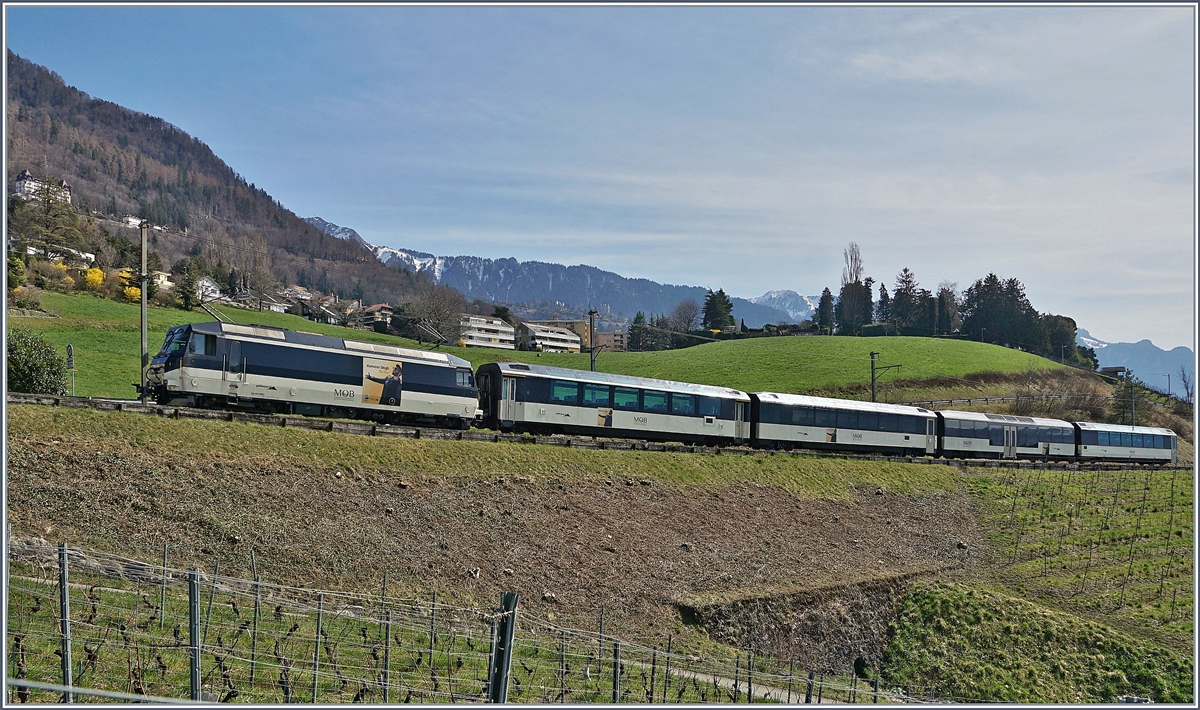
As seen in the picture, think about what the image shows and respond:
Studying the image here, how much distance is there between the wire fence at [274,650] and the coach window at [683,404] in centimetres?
1851

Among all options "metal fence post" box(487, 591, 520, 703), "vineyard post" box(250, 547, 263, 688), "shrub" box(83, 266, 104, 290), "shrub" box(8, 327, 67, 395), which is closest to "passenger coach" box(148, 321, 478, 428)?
"shrub" box(8, 327, 67, 395)

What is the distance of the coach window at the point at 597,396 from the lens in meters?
34.1

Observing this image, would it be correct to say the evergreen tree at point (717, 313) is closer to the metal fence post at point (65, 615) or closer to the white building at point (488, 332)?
the white building at point (488, 332)

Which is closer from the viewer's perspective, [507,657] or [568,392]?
[507,657]

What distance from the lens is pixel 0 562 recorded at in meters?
10.0

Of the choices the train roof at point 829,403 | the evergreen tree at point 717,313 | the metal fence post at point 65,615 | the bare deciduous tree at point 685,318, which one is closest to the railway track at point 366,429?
the train roof at point 829,403

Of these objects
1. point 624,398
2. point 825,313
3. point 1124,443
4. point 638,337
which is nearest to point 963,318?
point 825,313

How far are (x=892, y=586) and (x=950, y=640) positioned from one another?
270cm

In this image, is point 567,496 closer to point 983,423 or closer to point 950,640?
point 950,640

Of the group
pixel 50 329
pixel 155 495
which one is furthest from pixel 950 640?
pixel 50 329

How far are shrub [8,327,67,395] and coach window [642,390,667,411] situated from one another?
74.8ft

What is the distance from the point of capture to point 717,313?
13888 centimetres

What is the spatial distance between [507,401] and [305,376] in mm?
8164

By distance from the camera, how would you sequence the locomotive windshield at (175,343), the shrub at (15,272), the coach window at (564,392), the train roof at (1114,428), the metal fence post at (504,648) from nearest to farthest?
the metal fence post at (504,648), the locomotive windshield at (175,343), the coach window at (564,392), the shrub at (15,272), the train roof at (1114,428)
